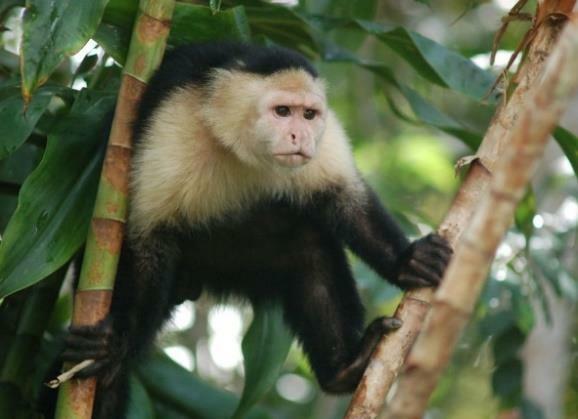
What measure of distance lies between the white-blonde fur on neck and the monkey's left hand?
0.47 meters

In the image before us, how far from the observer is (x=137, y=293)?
10.8 feet

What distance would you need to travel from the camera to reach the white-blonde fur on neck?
325cm

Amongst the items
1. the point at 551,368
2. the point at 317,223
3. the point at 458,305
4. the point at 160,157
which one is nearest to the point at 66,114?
the point at 160,157

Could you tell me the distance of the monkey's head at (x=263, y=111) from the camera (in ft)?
11.2

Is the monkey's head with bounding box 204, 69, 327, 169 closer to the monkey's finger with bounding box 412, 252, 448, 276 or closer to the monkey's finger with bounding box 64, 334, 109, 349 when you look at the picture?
the monkey's finger with bounding box 412, 252, 448, 276

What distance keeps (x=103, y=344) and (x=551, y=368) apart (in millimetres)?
3193

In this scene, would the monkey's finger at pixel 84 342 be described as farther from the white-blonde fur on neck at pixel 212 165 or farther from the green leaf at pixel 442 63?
the green leaf at pixel 442 63

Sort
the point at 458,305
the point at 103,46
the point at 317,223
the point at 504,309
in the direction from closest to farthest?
the point at 458,305
the point at 103,46
the point at 317,223
the point at 504,309

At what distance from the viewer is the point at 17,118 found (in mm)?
3303

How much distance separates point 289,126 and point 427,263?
0.66 meters

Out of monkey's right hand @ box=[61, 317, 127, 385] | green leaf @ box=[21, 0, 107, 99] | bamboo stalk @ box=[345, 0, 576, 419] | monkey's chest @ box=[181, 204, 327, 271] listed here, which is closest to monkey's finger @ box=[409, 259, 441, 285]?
bamboo stalk @ box=[345, 0, 576, 419]

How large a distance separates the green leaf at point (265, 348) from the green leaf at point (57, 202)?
941 millimetres

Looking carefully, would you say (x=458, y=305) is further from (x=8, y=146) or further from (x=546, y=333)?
(x=546, y=333)

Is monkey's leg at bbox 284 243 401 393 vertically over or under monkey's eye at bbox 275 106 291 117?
under
